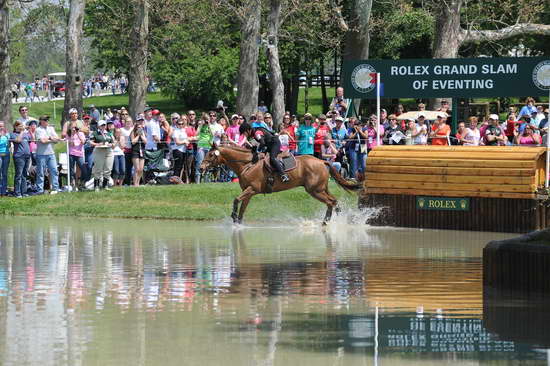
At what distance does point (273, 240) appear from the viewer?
22984 millimetres

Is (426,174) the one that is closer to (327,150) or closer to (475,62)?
(475,62)

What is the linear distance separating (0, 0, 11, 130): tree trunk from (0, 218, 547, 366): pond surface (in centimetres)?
1781

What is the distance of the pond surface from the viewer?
39.1 feet

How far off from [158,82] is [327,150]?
1638 inches

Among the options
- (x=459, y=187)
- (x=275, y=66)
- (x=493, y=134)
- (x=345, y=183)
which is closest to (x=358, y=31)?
(x=275, y=66)

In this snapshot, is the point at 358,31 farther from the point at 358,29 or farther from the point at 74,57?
the point at 74,57

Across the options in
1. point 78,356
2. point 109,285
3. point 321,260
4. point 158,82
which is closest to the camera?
point 78,356

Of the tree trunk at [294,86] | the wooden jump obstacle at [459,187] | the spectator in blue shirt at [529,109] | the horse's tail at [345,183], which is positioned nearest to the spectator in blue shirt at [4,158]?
the horse's tail at [345,183]

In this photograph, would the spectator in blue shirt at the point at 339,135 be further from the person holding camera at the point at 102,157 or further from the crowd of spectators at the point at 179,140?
the person holding camera at the point at 102,157

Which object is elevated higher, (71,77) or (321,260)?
(71,77)

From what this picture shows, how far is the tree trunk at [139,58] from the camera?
45594mm

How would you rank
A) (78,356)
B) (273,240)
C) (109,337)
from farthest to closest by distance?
(273,240) → (109,337) → (78,356)

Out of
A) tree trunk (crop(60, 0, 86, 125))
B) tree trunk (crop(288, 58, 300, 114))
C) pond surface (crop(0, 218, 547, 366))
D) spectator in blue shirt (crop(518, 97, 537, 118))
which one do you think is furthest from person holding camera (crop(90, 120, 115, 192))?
tree trunk (crop(288, 58, 300, 114))

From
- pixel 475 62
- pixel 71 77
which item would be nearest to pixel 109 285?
pixel 475 62
